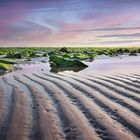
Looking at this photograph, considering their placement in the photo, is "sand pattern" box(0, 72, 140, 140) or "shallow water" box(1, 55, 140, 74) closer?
"sand pattern" box(0, 72, 140, 140)

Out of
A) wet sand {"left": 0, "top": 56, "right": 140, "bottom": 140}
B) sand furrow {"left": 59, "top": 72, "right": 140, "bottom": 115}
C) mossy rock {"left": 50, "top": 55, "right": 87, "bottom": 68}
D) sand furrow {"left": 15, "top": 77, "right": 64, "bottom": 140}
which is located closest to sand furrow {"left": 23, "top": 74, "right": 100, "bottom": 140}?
wet sand {"left": 0, "top": 56, "right": 140, "bottom": 140}

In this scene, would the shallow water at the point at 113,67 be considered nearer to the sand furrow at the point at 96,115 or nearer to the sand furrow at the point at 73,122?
the sand furrow at the point at 96,115

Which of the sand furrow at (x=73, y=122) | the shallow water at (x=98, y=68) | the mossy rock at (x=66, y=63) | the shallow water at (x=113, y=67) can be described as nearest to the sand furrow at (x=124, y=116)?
the sand furrow at (x=73, y=122)

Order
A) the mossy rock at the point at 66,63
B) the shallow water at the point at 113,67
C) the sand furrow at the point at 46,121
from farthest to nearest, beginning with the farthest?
the mossy rock at the point at 66,63 < the shallow water at the point at 113,67 < the sand furrow at the point at 46,121

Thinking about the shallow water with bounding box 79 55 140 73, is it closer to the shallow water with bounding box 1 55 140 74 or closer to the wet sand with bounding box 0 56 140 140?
the shallow water with bounding box 1 55 140 74

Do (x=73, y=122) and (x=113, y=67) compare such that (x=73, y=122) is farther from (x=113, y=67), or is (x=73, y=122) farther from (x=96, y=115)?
(x=113, y=67)

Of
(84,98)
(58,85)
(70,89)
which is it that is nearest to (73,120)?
(84,98)

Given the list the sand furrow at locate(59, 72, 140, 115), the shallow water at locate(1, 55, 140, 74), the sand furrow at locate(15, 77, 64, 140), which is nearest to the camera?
the sand furrow at locate(15, 77, 64, 140)

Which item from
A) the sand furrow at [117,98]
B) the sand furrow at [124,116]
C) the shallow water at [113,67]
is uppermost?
the sand furrow at [124,116]

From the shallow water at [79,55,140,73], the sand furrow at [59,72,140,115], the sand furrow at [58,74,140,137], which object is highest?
the sand furrow at [58,74,140,137]

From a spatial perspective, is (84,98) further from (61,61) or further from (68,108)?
(61,61)

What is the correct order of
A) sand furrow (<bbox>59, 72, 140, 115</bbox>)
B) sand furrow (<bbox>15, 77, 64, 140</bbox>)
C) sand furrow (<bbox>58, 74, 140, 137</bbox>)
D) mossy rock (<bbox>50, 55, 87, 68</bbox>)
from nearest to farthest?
sand furrow (<bbox>15, 77, 64, 140</bbox>) < sand furrow (<bbox>58, 74, 140, 137</bbox>) < sand furrow (<bbox>59, 72, 140, 115</bbox>) < mossy rock (<bbox>50, 55, 87, 68</bbox>)

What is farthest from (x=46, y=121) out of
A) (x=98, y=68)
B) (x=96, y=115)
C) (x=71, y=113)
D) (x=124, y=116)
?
(x=98, y=68)

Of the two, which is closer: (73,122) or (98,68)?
(73,122)
